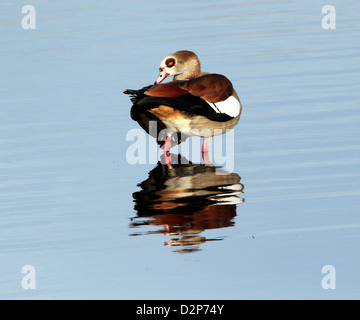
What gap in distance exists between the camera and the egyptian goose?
10.2m

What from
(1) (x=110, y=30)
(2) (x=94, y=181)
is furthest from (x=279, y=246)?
(1) (x=110, y=30)

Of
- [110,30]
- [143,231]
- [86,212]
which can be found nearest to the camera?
[143,231]

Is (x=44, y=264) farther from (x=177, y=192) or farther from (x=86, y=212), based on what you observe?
(x=177, y=192)

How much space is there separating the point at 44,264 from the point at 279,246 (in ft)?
6.12

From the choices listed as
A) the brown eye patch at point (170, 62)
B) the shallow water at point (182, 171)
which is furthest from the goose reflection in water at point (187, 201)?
the brown eye patch at point (170, 62)

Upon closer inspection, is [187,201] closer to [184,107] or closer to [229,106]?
[184,107]

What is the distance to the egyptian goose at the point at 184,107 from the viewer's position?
10.2m

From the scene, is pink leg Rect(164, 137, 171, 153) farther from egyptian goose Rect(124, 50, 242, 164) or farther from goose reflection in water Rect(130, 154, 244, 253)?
goose reflection in water Rect(130, 154, 244, 253)

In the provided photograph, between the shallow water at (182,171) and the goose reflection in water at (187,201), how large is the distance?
0.02 metres

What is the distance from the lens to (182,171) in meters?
10.3

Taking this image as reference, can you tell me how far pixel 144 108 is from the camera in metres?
10.3

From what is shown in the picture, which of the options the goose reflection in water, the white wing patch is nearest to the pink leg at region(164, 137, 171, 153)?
the goose reflection in water

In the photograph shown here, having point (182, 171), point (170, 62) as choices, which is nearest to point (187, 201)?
point (182, 171)

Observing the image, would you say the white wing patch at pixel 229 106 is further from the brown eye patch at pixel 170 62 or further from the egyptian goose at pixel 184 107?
the brown eye patch at pixel 170 62
